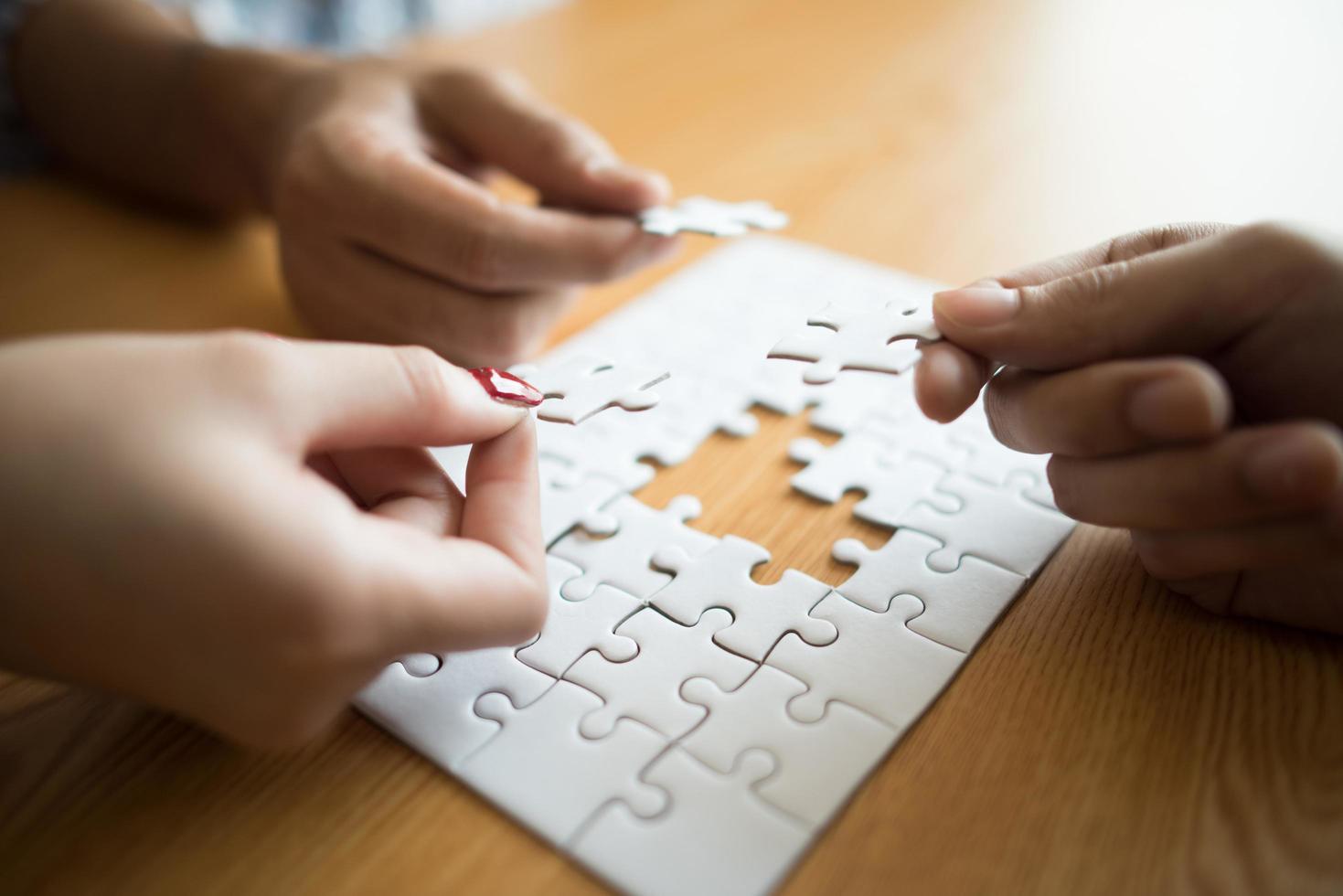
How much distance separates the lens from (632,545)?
864 millimetres

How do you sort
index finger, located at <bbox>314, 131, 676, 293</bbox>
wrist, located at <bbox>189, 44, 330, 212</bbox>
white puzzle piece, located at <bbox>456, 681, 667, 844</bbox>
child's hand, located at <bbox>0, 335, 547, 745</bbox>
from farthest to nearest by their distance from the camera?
wrist, located at <bbox>189, 44, 330, 212</bbox>, index finger, located at <bbox>314, 131, 676, 293</bbox>, white puzzle piece, located at <bbox>456, 681, 667, 844</bbox>, child's hand, located at <bbox>0, 335, 547, 745</bbox>

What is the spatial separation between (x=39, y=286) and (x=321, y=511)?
3.26ft

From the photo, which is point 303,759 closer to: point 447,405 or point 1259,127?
point 447,405

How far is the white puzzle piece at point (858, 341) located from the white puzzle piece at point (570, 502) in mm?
226

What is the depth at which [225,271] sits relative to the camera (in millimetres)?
1353

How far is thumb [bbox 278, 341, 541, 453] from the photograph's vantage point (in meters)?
0.62

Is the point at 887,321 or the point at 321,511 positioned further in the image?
the point at 887,321

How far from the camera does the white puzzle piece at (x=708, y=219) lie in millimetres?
1071

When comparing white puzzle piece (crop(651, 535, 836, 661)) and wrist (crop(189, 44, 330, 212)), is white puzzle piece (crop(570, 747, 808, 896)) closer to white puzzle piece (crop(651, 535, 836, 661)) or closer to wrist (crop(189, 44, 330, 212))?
white puzzle piece (crop(651, 535, 836, 661))

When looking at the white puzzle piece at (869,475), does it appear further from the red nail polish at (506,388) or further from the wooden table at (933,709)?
the red nail polish at (506,388)

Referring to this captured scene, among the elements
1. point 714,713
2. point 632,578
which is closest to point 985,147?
point 632,578

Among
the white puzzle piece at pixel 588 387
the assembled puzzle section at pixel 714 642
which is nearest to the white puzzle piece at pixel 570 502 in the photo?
the assembled puzzle section at pixel 714 642

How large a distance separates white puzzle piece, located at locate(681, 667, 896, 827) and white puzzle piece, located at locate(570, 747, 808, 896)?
0.5 inches

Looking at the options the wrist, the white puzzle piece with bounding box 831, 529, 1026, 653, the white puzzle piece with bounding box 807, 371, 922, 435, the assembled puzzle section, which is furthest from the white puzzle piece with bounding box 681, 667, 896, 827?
the wrist
